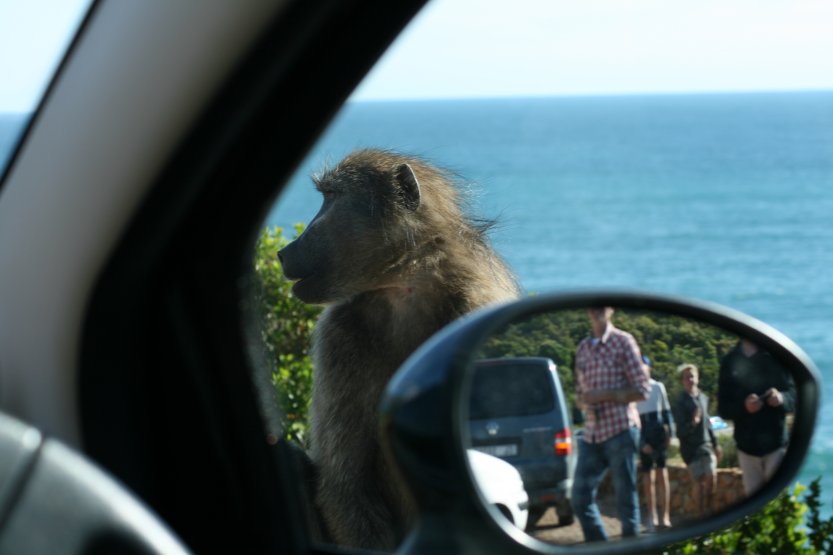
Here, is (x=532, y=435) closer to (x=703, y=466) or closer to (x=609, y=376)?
(x=609, y=376)

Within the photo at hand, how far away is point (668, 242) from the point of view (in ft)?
161

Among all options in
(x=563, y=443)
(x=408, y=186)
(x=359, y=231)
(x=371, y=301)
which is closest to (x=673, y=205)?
(x=408, y=186)

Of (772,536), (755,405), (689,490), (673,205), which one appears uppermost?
(673,205)

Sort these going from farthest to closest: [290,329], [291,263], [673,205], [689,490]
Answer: [673,205] → [290,329] → [291,263] → [689,490]

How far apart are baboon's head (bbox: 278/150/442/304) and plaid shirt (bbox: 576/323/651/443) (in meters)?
1.87

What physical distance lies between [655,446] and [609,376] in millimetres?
122

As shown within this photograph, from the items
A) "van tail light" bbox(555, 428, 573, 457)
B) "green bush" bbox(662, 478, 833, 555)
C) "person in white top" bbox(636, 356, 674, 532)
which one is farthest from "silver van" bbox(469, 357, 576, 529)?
"green bush" bbox(662, 478, 833, 555)

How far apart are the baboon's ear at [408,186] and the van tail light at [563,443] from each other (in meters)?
2.24

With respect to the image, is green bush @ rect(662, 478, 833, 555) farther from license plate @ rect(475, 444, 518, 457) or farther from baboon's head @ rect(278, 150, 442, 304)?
license plate @ rect(475, 444, 518, 457)

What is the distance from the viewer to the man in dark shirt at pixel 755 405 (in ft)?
4.68

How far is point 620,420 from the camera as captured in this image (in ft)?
4.21

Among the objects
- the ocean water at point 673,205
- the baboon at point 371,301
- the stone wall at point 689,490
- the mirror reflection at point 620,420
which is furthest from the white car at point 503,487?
the ocean water at point 673,205

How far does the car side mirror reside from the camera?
1.04 metres

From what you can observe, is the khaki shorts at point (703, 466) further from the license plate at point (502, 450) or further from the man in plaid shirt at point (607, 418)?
the license plate at point (502, 450)
